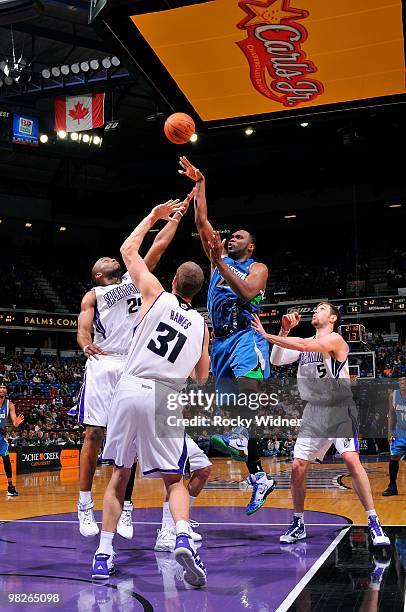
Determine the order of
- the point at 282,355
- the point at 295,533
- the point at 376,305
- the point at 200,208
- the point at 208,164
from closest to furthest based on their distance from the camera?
the point at 200,208, the point at 295,533, the point at 282,355, the point at 376,305, the point at 208,164

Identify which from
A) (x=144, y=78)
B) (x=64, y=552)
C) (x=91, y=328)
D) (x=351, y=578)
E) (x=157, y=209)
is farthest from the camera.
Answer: (x=144, y=78)

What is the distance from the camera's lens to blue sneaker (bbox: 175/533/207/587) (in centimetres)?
414

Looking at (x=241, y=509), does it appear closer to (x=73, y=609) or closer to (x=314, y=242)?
(x=73, y=609)

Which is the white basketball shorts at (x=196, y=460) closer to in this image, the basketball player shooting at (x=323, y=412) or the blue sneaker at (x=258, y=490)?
the blue sneaker at (x=258, y=490)

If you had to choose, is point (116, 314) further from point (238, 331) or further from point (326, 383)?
point (326, 383)

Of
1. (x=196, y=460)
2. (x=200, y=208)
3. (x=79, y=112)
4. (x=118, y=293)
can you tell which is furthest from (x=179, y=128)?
(x=79, y=112)

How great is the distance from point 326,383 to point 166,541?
75.8 inches

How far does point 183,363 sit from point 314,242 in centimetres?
2730

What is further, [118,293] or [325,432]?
[118,293]

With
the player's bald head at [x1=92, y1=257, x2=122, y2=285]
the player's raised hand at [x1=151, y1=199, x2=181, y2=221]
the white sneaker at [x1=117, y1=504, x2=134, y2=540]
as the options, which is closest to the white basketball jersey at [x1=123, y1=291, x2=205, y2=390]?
the player's raised hand at [x1=151, y1=199, x2=181, y2=221]

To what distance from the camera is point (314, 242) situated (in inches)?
1235

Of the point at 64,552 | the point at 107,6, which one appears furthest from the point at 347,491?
the point at 107,6

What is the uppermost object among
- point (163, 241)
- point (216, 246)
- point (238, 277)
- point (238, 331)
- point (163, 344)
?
point (163, 241)

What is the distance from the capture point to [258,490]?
5.72 metres
